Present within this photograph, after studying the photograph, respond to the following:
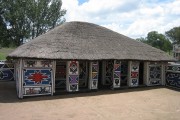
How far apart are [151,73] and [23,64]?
775cm

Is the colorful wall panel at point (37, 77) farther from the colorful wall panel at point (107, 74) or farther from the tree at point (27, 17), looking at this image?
the tree at point (27, 17)

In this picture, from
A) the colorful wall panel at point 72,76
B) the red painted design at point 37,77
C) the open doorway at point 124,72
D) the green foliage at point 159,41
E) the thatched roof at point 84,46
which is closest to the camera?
the red painted design at point 37,77

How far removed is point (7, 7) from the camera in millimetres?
28219

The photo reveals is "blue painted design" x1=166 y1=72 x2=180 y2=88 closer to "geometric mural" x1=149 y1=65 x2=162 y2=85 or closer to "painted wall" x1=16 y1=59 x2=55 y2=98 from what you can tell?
"geometric mural" x1=149 y1=65 x2=162 y2=85

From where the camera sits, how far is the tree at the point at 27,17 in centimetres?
2825

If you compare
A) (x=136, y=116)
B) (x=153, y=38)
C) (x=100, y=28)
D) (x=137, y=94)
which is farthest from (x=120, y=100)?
(x=153, y=38)

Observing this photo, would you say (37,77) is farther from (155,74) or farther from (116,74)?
(155,74)

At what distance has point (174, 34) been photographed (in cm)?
5747

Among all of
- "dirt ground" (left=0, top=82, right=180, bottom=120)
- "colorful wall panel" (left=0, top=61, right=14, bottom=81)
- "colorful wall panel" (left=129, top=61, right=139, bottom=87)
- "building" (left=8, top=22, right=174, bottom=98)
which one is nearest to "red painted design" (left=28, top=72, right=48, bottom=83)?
"building" (left=8, top=22, right=174, bottom=98)

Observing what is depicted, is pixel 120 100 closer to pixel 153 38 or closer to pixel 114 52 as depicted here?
pixel 114 52

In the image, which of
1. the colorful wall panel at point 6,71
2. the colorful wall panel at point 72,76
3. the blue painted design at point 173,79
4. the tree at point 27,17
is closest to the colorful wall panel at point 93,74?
the colorful wall panel at point 72,76

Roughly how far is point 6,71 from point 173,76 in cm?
1091

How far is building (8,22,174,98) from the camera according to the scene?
37.4 feet

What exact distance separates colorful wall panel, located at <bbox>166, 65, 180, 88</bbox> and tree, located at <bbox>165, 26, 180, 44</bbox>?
140 ft
